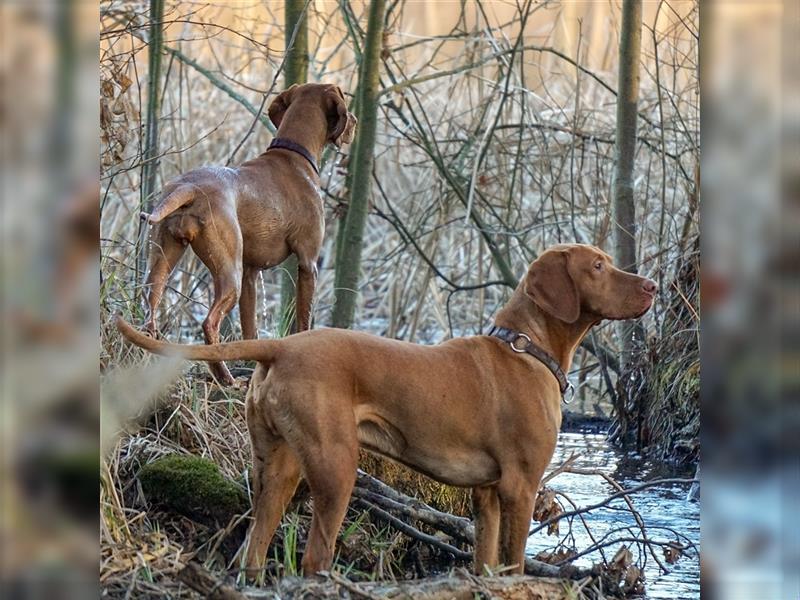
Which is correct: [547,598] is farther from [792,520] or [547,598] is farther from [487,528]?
[792,520]

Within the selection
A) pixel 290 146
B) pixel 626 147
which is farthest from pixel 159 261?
pixel 626 147

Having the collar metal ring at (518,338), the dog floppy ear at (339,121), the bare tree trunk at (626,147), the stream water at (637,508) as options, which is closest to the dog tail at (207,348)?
the collar metal ring at (518,338)

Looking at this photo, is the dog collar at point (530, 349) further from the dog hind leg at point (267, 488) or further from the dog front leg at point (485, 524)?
the dog hind leg at point (267, 488)

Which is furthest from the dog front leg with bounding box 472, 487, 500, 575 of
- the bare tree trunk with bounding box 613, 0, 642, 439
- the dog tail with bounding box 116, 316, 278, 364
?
the bare tree trunk with bounding box 613, 0, 642, 439

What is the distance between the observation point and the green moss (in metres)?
4.47

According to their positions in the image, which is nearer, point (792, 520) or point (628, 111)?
point (792, 520)

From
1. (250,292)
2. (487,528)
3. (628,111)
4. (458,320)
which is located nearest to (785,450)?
(487,528)

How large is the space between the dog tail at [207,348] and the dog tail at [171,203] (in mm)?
833

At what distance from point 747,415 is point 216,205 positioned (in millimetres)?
3241

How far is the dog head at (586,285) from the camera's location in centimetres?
430

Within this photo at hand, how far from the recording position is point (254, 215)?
4.95m

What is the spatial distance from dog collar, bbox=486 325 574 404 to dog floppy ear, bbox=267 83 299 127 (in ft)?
6.30

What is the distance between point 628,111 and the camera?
7465 mm

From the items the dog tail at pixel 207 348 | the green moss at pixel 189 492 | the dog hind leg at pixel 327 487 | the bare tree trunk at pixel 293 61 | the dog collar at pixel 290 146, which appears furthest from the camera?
the bare tree trunk at pixel 293 61
